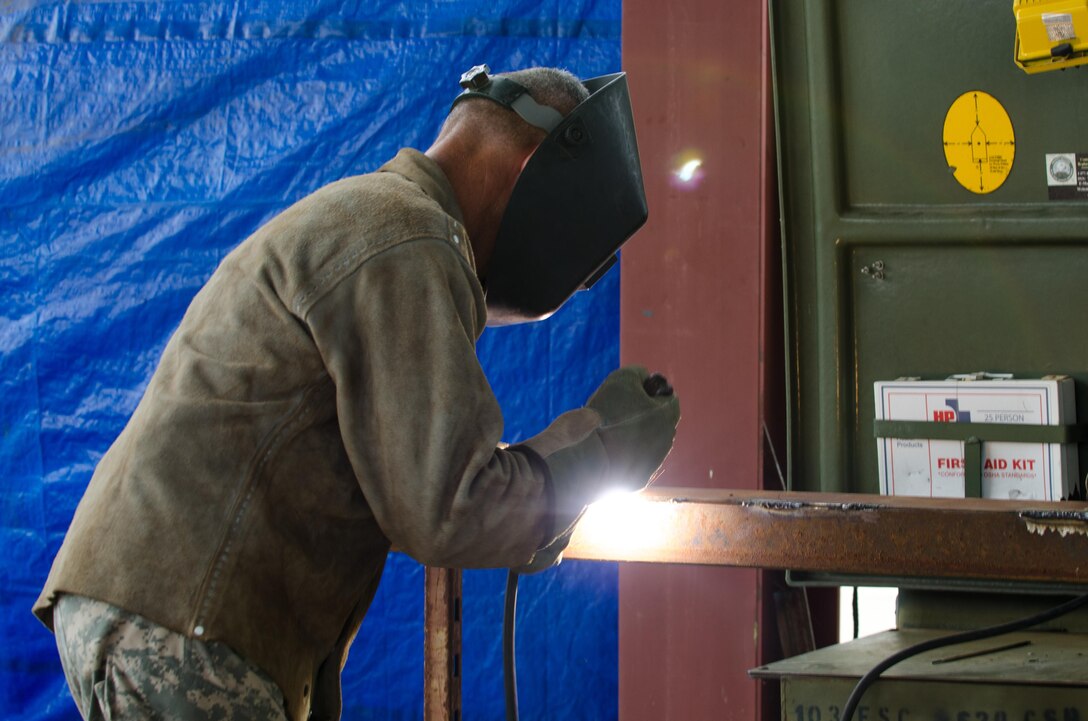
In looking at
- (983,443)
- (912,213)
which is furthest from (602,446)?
(912,213)

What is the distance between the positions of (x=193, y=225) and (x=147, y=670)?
2232 millimetres

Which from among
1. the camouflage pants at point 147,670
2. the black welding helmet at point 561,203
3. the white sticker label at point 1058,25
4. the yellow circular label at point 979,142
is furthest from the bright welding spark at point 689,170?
the camouflage pants at point 147,670

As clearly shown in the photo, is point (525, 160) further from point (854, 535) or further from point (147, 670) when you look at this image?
point (147, 670)

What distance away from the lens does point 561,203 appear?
178cm

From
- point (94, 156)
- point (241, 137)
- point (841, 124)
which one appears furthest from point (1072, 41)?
point (94, 156)

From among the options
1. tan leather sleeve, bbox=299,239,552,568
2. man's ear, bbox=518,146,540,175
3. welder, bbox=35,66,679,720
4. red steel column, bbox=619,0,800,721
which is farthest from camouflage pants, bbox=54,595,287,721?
red steel column, bbox=619,0,800,721

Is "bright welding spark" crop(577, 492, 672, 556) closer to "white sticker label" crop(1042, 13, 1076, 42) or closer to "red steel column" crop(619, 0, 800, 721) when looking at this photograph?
"red steel column" crop(619, 0, 800, 721)

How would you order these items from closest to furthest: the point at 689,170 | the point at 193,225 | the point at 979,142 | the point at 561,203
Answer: the point at 561,203, the point at 979,142, the point at 689,170, the point at 193,225

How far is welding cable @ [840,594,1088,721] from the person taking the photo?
1.81m

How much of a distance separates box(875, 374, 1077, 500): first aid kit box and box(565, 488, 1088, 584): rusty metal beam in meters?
0.67

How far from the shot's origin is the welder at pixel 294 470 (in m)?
1.45

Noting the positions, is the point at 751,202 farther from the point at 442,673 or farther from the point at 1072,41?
the point at 442,673

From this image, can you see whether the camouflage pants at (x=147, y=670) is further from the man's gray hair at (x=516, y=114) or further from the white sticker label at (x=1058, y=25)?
the white sticker label at (x=1058, y=25)

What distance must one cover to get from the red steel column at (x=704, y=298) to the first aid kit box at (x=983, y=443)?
1.50ft
